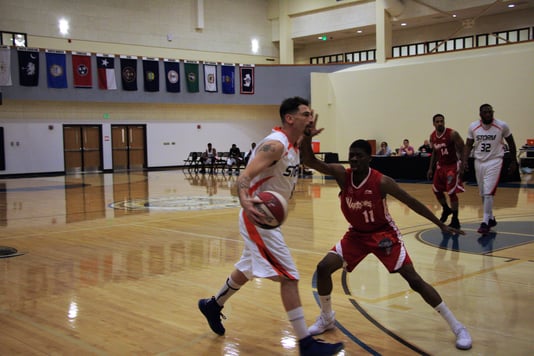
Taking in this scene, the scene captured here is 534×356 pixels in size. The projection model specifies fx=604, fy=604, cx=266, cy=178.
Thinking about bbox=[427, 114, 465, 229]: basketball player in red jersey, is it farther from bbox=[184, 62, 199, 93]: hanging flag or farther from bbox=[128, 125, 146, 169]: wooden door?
bbox=[128, 125, 146, 169]: wooden door

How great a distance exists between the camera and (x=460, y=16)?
28672 mm

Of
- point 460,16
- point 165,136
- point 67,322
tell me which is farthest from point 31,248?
point 460,16

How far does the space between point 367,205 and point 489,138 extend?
517 cm

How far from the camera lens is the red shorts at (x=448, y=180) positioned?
9578 mm

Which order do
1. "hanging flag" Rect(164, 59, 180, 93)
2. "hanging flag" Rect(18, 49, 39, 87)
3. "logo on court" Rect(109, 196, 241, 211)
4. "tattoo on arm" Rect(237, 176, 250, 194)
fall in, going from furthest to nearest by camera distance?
"hanging flag" Rect(164, 59, 180, 93), "hanging flag" Rect(18, 49, 39, 87), "logo on court" Rect(109, 196, 241, 211), "tattoo on arm" Rect(237, 176, 250, 194)

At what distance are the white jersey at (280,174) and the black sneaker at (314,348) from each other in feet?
3.16

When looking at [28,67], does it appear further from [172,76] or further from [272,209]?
[272,209]

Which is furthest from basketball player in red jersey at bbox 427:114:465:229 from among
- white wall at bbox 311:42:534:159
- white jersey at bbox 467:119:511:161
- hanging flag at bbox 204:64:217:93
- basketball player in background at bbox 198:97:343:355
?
hanging flag at bbox 204:64:217:93

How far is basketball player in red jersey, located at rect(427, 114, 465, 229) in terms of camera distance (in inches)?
371

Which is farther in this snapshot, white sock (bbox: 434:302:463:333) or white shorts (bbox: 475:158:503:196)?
white shorts (bbox: 475:158:503:196)

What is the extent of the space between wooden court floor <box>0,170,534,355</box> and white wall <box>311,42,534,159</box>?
12592mm

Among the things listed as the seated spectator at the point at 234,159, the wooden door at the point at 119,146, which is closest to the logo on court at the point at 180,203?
the seated spectator at the point at 234,159

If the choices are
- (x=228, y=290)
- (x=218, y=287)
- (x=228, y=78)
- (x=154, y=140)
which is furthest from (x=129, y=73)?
(x=228, y=290)

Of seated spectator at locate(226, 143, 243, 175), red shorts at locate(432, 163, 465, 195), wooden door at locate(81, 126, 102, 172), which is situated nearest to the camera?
red shorts at locate(432, 163, 465, 195)
